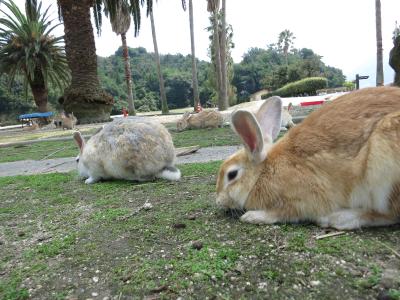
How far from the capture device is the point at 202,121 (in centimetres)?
1127

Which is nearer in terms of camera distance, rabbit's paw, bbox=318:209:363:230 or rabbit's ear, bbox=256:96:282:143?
rabbit's paw, bbox=318:209:363:230

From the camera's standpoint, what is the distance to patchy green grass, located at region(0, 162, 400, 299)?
71.3 inches

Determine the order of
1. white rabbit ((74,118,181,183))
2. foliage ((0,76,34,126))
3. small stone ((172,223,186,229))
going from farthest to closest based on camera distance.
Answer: foliage ((0,76,34,126))
white rabbit ((74,118,181,183))
small stone ((172,223,186,229))

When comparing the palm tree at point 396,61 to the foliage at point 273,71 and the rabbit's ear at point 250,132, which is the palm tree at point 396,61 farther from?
the foliage at point 273,71

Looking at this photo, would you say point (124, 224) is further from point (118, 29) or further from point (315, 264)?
point (118, 29)

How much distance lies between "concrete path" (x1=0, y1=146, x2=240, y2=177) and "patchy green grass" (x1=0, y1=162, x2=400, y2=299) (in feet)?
8.51

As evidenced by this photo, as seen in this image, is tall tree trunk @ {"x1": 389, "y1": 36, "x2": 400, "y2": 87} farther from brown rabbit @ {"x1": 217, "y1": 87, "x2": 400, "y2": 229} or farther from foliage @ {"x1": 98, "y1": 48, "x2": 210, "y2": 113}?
foliage @ {"x1": 98, "y1": 48, "x2": 210, "y2": 113}

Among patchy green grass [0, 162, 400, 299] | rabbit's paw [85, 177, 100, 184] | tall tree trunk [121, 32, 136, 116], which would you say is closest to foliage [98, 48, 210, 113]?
tall tree trunk [121, 32, 136, 116]

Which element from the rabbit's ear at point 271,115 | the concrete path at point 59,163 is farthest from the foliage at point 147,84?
the rabbit's ear at point 271,115

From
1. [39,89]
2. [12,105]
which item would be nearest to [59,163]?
[39,89]

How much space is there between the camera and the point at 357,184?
2.31 meters

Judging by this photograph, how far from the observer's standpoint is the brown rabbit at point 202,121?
1126 centimetres

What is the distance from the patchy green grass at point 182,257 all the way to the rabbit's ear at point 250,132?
0.50 m

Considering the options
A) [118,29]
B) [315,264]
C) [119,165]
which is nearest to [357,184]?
[315,264]
